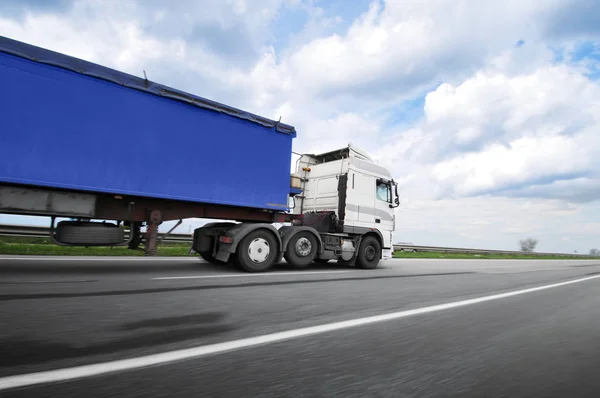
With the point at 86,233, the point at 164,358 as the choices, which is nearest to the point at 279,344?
the point at 164,358

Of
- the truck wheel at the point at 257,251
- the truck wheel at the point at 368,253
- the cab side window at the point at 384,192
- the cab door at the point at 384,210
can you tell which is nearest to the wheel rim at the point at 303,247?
the truck wheel at the point at 257,251

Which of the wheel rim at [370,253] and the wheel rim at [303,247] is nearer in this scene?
the wheel rim at [303,247]

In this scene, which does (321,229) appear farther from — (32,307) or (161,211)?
(32,307)

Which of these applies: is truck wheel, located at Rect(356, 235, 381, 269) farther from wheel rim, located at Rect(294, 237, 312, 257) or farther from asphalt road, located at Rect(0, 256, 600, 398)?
asphalt road, located at Rect(0, 256, 600, 398)

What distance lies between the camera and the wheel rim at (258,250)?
769 centimetres

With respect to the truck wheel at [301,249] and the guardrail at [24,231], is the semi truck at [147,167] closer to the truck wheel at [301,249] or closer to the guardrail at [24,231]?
the truck wheel at [301,249]

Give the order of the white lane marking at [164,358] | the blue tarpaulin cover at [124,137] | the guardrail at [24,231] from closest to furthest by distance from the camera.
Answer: the white lane marking at [164,358] < the blue tarpaulin cover at [124,137] < the guardrail at [24,231]

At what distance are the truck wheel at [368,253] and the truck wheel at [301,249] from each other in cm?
192

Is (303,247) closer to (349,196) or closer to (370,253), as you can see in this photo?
(349,196)

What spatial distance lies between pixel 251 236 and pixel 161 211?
82.4 inches

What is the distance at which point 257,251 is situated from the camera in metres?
7.78

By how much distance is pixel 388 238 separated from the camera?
10.9 m

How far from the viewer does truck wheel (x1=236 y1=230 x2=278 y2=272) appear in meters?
7.54

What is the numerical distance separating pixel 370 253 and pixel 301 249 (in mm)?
2882
